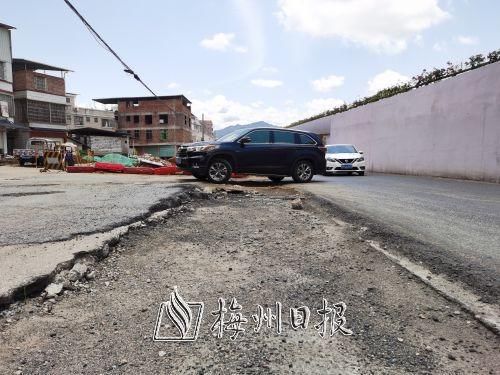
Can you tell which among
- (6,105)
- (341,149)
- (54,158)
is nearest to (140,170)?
(54,158)

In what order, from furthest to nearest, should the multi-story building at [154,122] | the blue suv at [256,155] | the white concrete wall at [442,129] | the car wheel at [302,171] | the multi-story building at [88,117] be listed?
the multi-story building at [88,117] < the multi-story building at [154,122] < the white concrete wall at [442,129] < the car wheel at [302,171] < the blue suv at [256,155]

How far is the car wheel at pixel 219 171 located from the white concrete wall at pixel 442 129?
8.68 m

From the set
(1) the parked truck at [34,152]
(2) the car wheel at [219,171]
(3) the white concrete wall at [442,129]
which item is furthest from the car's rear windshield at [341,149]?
(1) the parked truck at [34,152]

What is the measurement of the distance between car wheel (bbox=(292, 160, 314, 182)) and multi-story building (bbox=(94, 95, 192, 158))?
50.5 m

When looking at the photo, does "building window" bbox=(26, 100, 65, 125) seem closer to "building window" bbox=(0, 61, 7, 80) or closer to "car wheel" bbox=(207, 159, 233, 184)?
"building window" bbox=(0, 61, 7, 80)

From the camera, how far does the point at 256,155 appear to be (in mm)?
10977

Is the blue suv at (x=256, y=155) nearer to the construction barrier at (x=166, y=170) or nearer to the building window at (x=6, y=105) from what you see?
the construction barrier at (x=166, y=170)

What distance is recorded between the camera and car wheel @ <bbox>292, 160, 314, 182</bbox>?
1173 centimetres

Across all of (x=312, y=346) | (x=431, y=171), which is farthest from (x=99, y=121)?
(x=312, y=346)

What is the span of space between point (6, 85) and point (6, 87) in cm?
18

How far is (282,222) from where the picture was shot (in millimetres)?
5652

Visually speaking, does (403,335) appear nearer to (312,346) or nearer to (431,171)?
(312,346)

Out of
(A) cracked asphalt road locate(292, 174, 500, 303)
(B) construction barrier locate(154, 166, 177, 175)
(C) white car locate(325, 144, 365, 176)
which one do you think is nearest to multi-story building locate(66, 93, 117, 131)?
(B) construction barrier locate(154, 166, 177, 175)

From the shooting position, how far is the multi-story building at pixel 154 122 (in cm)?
6028
